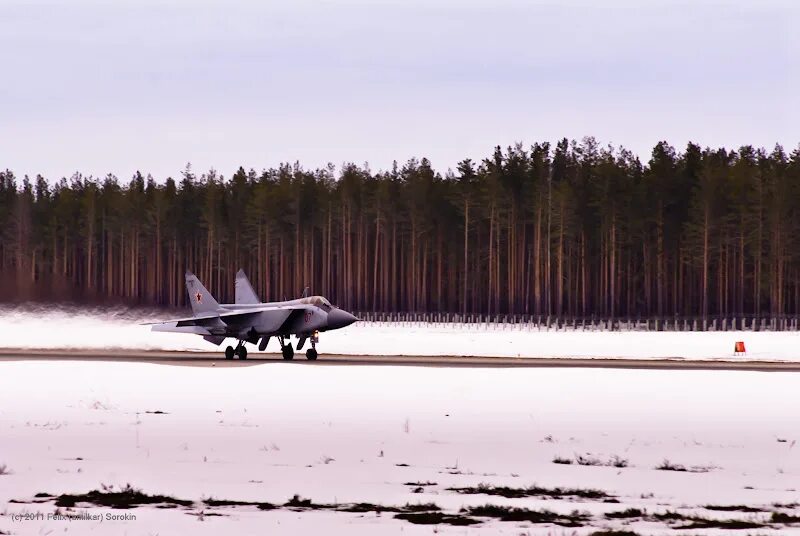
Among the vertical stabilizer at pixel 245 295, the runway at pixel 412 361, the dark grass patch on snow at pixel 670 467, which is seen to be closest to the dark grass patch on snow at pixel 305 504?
the dark grass patch on snow at pixel 670 467

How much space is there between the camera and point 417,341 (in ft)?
202

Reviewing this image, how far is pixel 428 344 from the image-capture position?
2330 inches

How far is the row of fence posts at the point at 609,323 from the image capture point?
81.3 meters

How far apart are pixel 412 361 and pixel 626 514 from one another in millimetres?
30030

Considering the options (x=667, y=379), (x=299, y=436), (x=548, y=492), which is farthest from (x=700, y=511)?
(x=667, y=379)

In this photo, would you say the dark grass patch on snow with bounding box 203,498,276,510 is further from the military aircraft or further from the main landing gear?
the main landing gear

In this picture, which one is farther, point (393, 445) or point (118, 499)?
point (393, 445)

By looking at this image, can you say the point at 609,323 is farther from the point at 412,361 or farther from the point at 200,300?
the point at 412,361

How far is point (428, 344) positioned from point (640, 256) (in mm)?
59216

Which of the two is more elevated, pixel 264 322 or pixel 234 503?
pixel 264 322

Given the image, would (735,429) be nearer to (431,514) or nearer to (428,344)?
(431,514)

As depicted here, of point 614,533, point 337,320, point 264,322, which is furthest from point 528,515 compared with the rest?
point 264,322

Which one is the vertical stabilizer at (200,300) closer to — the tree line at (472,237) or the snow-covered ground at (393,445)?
the snow-covered ground at (393,445)

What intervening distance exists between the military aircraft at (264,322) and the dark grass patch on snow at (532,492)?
96.1 feet
